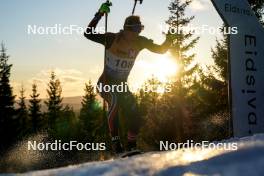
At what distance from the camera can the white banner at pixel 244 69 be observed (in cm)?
579

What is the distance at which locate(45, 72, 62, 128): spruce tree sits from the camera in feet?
261

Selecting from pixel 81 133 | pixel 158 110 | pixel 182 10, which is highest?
pixel 182 10

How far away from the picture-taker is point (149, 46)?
6.83 m

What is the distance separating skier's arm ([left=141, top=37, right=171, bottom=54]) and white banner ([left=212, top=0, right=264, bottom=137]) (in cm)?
136

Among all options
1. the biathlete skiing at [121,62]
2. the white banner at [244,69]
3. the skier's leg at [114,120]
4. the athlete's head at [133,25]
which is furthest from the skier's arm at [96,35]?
the white banner at [244,69]

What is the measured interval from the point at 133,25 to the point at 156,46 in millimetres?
606

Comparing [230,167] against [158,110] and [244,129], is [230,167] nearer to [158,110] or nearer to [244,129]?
[244,129]

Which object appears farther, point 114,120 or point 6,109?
point 6,109

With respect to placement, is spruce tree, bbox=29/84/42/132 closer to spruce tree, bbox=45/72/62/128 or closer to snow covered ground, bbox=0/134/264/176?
spruce tree, bbox=45/72/62/128

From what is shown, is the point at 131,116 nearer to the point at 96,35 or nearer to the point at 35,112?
the point at 96,35

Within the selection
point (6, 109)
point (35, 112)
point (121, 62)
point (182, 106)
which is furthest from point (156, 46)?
point (35, 112)

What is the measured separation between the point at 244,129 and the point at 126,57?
2.03 m

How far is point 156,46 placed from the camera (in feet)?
22.6

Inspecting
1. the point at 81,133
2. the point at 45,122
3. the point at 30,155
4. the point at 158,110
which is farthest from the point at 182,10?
the point at 45,122
